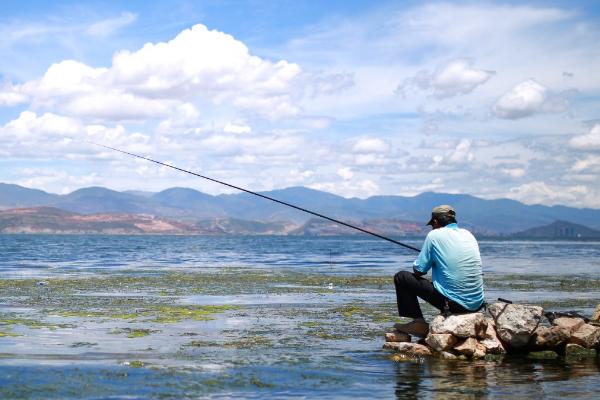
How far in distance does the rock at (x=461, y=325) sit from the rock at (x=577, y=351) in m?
1.73

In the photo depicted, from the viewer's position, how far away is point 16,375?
452 inches

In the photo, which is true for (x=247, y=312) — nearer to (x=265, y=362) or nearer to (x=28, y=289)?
(x=265, y=362)

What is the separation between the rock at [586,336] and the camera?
1443 centimetres

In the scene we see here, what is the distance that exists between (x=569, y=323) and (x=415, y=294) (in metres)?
2.89

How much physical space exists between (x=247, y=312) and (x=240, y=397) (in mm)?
10823

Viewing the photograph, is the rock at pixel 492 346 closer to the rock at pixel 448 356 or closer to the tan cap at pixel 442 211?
the rock at pixel 448 356

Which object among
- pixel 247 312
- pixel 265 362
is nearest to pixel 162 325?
pixel 247 312

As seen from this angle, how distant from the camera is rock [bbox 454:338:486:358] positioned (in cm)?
1389

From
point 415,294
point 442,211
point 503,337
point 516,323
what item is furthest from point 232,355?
point 516,323

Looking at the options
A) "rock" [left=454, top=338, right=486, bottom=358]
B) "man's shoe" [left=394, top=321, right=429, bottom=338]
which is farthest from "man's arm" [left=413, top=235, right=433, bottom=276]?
"rock" [left=454, top=338, right=486, bottom=358]

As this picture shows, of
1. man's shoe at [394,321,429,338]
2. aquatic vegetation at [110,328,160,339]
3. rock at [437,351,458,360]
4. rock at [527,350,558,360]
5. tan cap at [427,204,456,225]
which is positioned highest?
tan cap at [427,204,456,225]

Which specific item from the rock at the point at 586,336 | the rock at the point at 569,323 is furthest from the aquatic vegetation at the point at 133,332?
the rock at the point at 586,336

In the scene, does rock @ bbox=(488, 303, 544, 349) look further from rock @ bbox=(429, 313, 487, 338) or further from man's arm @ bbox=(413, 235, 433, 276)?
man's arm @ bbox=(413, 235, 433, 276)

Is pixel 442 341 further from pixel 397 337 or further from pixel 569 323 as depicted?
pixel 569 323
